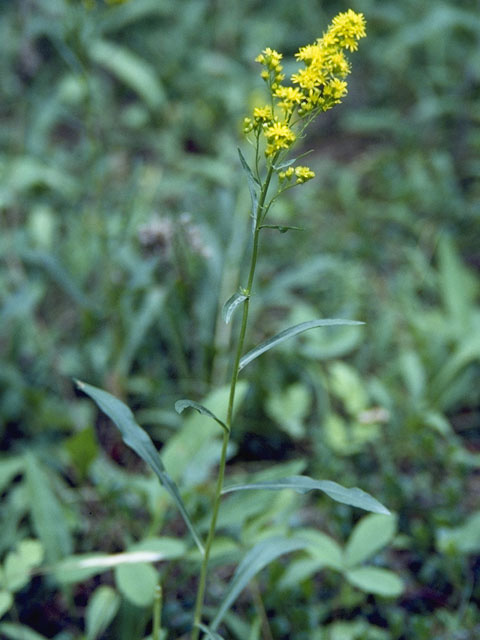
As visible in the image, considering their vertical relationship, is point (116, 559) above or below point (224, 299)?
below

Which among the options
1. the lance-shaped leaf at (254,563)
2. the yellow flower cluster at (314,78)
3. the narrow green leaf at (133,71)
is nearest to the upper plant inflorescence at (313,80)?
the yellow flower cluster at (314,78)

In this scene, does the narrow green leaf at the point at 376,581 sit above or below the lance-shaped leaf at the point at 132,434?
below

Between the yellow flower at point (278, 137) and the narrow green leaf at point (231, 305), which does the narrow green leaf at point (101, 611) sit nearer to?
the narrow green leaf at point (231, 305)

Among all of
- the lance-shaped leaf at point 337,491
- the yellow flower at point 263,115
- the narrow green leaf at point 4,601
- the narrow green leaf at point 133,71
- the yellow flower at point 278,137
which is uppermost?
the narrow green leaf at point 133,71

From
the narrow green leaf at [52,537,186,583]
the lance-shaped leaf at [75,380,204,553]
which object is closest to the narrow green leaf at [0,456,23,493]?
the narrow green leaf at [52,537,186,583]

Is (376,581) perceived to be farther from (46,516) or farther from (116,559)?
(46,516)

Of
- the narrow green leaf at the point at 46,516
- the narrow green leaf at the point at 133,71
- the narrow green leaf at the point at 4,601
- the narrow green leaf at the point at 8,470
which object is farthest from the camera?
the narrow green leaf at the point at 133,71

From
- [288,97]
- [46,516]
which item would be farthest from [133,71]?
[288,97]

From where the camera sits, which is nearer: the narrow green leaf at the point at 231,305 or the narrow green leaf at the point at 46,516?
the narrow green leaf at the point at 231,305
